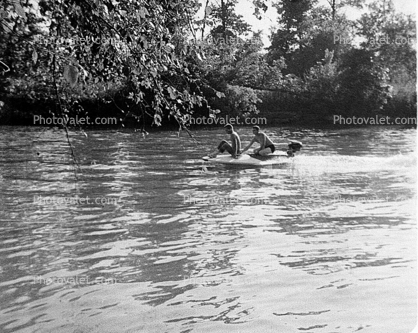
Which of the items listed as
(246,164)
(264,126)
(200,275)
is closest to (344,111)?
(264,126)

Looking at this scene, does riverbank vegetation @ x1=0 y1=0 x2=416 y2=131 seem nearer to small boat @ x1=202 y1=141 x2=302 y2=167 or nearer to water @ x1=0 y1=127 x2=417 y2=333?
water @ x1=0 y1=127 x2=417 y2=333

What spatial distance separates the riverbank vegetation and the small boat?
2.11 metres

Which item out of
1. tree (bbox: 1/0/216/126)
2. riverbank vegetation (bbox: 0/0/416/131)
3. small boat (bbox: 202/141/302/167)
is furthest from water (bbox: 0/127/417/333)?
tree (bbox: 1/0/216/126)

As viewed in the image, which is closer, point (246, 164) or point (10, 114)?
point (246, 164)

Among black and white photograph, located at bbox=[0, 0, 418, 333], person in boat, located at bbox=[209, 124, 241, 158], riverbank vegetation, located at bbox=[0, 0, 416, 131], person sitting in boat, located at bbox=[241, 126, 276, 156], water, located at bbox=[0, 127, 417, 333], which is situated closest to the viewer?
riverbank vegetation, located at bbox=[0, 0, 416, 131]

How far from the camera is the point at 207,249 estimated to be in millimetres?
6871

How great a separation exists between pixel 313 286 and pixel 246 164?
8052 millimetres

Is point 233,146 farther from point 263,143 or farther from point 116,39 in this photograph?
point 116,39

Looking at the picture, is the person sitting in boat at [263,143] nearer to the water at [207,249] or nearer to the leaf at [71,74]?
the water at [207,249]

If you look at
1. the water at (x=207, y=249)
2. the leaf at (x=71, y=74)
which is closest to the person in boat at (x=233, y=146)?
the water at (x=207, y=249)

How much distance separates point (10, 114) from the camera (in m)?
27.2

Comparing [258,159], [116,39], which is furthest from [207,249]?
[258,159]

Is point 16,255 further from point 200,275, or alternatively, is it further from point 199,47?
point 199,47

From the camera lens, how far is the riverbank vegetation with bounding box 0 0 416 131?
3.39m
